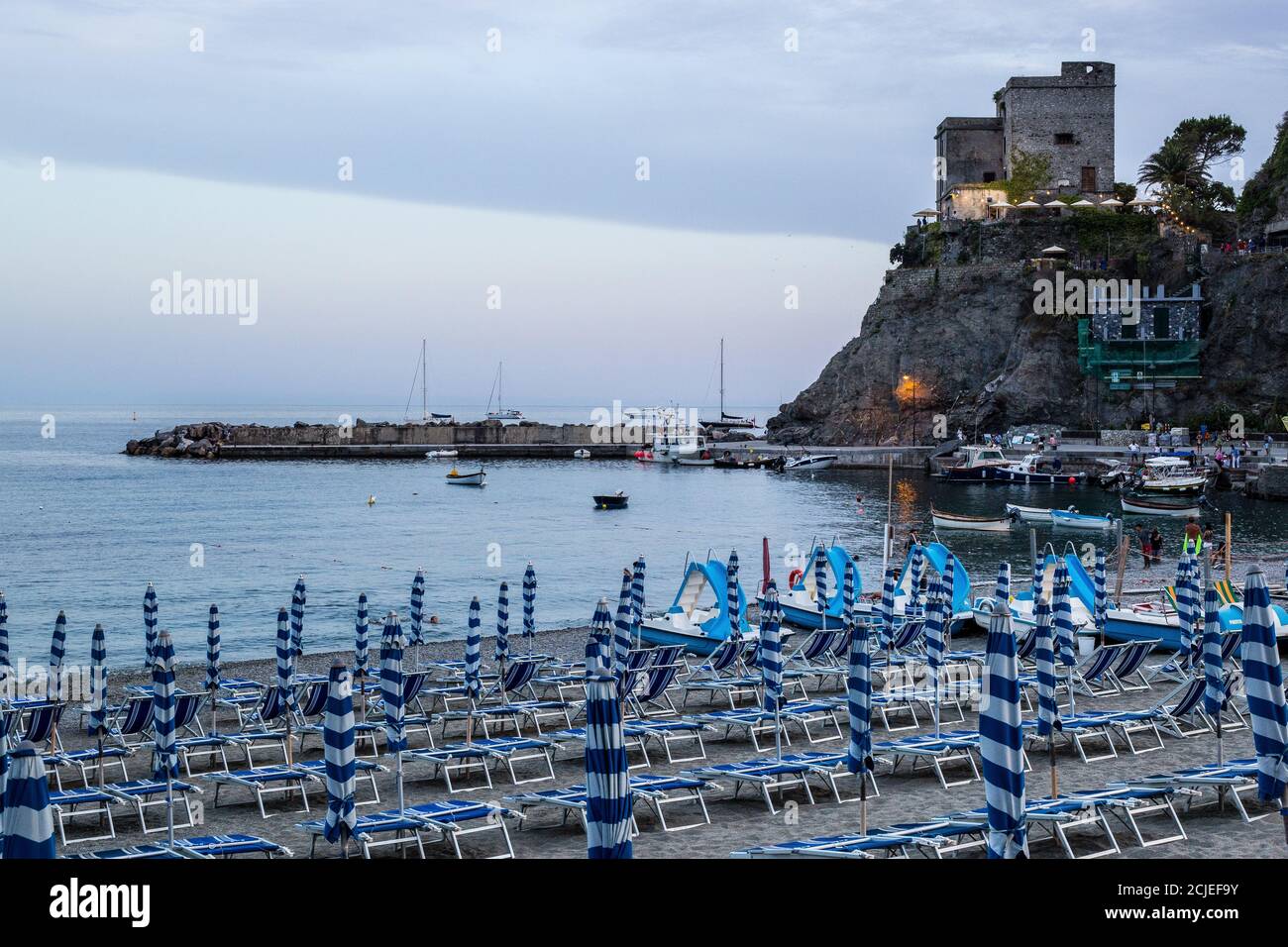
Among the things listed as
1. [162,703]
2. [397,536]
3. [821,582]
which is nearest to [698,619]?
[821,582]

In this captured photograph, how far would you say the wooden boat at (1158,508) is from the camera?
61.3 m

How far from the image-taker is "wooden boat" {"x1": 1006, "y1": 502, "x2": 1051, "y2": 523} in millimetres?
60250

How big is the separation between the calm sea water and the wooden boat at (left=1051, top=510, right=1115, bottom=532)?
6.36 ft

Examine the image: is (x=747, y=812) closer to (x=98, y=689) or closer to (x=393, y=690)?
(x=393, y=690)

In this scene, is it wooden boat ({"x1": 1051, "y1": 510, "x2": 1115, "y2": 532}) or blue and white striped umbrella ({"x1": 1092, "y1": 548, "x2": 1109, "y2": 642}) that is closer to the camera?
blue and white striped umbrella ({"x1": 1092, "y1": 548, "x2": 1109, "y2": 642})

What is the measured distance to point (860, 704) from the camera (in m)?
12.0

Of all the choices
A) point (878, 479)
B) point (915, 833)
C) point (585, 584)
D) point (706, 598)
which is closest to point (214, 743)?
point (915, 833)

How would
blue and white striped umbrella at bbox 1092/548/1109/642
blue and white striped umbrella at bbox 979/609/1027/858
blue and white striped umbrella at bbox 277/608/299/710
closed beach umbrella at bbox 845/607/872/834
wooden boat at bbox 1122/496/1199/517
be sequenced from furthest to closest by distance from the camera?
wooden boat at bbox 1122/496/1199/517 < blue and white striped umbrella at bbox 1092/548/1109/642 < blue and white striped umbrella at bbox 277/608/299/710 < closed beach umbrella at bbox 845/607/872/834 < blue and white striped umbrella at bbox 979/609/1027/858

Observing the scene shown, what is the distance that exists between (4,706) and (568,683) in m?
7.77

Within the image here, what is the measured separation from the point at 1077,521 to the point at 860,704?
4904cm

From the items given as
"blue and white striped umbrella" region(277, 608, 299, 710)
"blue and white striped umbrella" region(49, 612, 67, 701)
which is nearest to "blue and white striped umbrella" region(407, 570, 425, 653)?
"blue and white striped umbrella" region(277, 608, 299, 710)

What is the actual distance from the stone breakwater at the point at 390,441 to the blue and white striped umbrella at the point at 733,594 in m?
97.5

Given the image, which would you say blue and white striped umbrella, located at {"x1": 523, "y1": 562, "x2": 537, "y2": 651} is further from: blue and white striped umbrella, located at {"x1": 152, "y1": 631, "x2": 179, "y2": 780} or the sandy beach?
blue and white striped umbrella, located at {"x1": 152, "y1": 631, "x2": 179, "y2": 780}
